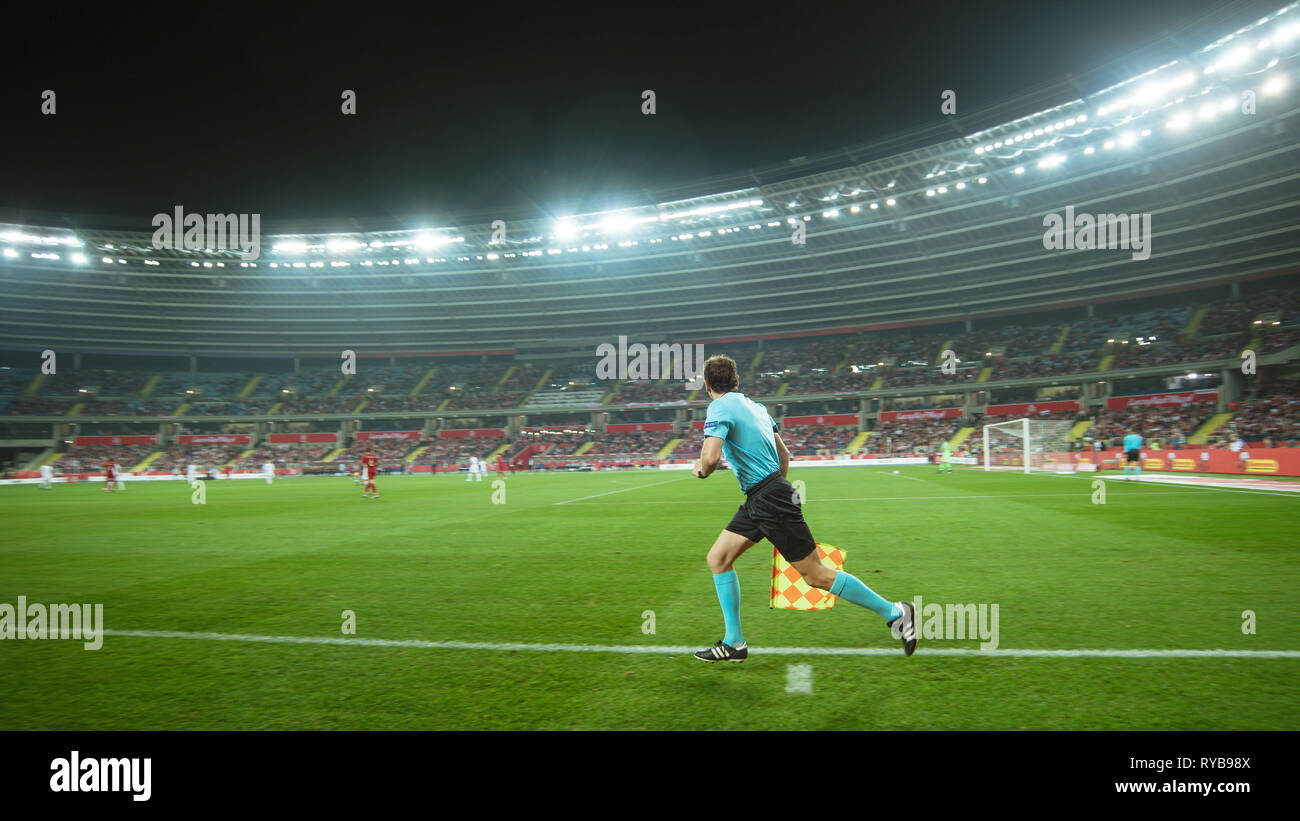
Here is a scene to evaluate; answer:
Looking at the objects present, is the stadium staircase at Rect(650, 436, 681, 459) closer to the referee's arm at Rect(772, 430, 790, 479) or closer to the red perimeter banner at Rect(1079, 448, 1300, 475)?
the red perimeter banner at Rect(1079, 448, 1300, 475)

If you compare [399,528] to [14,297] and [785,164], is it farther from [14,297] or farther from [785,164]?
[14,297]

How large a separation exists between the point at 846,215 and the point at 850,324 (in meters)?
18.0

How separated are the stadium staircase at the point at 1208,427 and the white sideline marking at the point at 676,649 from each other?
46.7 metres

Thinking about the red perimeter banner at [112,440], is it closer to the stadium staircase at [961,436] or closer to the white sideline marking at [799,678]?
the stadium staircase at [961,436]

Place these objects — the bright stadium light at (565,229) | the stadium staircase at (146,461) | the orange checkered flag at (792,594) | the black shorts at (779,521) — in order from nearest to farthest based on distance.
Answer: the black shorts at (779,521), the orange checkered flag at (792,594), the bright stadium light at (565,229), the stadium staircase at (146,461)

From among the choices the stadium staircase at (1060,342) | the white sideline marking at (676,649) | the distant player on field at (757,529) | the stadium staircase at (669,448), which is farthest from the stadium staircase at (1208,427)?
the distant player on field at (757,529)

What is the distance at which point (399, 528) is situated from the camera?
517 inches

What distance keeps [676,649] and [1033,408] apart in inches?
2360

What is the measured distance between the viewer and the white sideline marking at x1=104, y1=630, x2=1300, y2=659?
4027mm

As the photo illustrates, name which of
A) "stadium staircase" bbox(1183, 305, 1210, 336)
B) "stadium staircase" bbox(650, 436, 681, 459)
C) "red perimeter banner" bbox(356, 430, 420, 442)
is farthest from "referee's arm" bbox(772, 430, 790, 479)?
"red perimeter banner" bbox(356, 430, 420, 442)

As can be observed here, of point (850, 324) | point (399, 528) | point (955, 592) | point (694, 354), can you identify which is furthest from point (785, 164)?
point (955, 592)

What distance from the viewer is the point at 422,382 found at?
249ft

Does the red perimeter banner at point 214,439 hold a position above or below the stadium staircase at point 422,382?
below

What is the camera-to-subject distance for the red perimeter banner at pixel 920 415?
2277 inches
